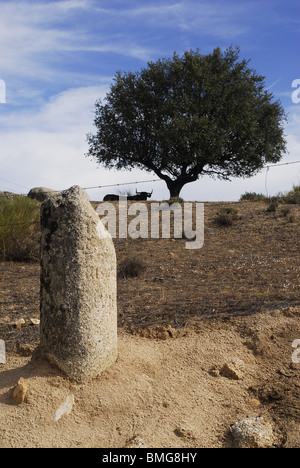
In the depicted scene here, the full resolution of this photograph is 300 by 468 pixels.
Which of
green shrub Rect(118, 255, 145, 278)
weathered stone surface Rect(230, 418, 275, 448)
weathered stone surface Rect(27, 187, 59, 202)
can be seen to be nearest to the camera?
weathered stone surface Rect(230, 418, 275, 448)

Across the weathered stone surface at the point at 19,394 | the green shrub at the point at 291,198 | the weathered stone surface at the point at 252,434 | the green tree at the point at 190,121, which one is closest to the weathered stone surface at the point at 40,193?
the green tree at the point at 190,121

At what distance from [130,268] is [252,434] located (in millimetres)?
5479

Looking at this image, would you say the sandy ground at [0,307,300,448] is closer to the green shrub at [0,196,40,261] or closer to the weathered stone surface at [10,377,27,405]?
the weathered stone surface at [10,377,27,405]

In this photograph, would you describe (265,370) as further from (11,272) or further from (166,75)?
(166,75)

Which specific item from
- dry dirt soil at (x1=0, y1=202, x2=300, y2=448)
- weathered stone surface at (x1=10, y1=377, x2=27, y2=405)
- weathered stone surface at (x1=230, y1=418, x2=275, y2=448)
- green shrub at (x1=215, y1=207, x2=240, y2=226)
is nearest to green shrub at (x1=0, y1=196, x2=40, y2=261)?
dry dirt soil at (x1=0, y1=202, x2=300, y2=448)

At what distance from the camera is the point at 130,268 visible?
9250 millimetres

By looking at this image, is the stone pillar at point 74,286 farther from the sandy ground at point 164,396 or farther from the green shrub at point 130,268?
the green shrub at point 130,268

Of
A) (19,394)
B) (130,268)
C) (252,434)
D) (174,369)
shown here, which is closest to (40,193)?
(130,268)

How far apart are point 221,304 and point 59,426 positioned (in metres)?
3.50

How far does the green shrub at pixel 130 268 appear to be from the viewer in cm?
915

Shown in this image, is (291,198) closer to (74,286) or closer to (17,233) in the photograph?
(17,233)

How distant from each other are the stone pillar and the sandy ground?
240mm

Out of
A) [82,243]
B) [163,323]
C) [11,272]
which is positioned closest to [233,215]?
[11,272]

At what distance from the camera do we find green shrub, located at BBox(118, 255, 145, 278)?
915 cm
